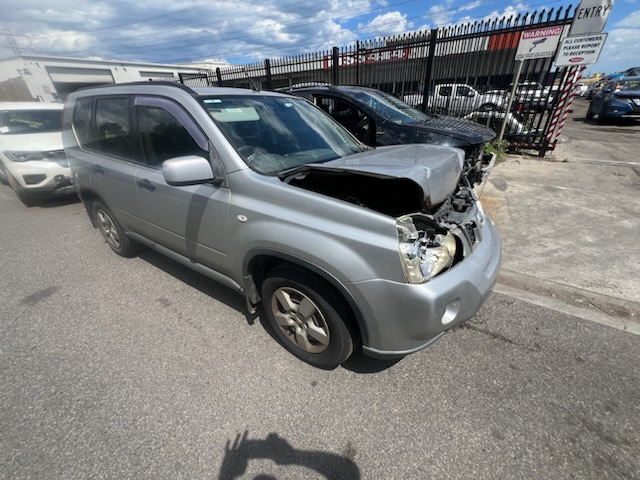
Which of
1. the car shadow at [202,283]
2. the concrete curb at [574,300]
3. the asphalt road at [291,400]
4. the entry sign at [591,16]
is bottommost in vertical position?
the concrete curb at [574,300]

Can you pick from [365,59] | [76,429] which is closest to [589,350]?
[76,429]

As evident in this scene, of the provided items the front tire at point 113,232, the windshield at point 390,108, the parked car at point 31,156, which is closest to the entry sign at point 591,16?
the windshield at point 390,108

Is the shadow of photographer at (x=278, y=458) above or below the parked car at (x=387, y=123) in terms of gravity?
below

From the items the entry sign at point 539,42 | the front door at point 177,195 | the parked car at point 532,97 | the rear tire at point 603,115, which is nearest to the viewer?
the front door at point 177,195

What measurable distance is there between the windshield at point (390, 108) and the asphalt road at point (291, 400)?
12.1 ft

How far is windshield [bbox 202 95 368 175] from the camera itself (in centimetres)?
221

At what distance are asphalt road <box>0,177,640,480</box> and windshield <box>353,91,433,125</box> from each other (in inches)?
146

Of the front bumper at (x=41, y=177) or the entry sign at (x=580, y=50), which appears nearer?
the front bumper at (x=41, y=177)

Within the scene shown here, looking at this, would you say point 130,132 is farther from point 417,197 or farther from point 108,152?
point 417,197

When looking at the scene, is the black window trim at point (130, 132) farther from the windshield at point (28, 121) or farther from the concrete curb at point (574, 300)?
the concrete curb at point (574, 300)

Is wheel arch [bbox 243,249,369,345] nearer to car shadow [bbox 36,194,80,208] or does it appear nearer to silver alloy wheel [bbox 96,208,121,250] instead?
silver alloy wheel [bbox 96,208,121,250]

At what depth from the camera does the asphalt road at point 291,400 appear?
1.60 metres

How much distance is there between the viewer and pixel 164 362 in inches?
88.4

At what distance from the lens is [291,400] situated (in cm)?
195
